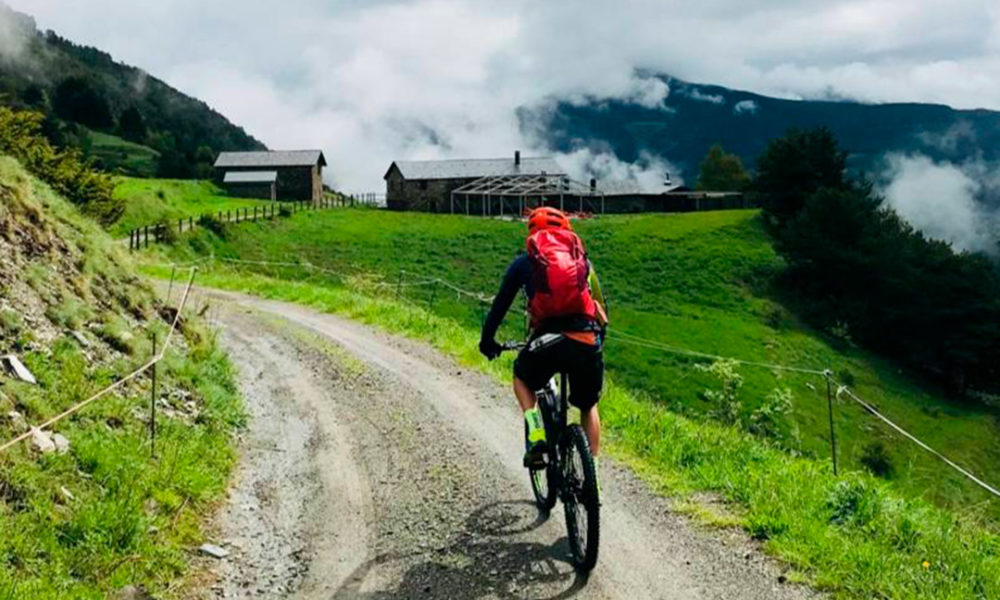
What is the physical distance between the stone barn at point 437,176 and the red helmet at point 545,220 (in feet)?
287

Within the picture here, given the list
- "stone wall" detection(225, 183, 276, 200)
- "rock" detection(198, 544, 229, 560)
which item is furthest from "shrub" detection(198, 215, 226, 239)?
"rock" detection(198, 544, 229, 560)

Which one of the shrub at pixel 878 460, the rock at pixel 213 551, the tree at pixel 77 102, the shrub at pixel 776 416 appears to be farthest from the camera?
the tree at pixel 77 102

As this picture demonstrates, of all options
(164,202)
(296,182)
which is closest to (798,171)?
(164,202)

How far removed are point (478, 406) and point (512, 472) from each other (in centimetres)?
317

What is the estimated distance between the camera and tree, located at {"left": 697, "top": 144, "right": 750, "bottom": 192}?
115062 millimetres

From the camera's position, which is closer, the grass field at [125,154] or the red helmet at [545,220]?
the red helmet at [545,220]

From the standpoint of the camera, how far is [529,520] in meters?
6.85

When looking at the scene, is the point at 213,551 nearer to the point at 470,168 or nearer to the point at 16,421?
the point at 16,421

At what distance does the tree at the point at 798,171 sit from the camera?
71.6m

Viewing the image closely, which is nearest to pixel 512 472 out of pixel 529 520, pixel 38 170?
pixel 529 520

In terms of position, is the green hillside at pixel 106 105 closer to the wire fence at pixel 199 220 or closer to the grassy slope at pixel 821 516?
the wire fence at pixel 199 220

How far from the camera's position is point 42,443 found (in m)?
6.41

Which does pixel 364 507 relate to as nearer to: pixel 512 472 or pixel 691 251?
pixel 512 472

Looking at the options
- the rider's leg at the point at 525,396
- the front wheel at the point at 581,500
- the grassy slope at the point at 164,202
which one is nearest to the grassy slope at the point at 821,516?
the front wheel at the point at 581,500
